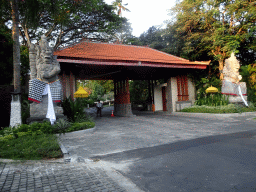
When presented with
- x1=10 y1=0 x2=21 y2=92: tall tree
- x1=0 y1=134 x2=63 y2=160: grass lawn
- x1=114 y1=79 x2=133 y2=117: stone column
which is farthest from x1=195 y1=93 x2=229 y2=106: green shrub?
x1=10 y1=0 x2=21 y2=92: tall tree

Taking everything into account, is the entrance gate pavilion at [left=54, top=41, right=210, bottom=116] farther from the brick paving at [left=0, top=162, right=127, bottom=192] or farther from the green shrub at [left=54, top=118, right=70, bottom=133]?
the brick paving at [left=0, top=162, right=127, bottom=192]

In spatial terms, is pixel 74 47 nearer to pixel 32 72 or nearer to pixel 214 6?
pixel 32 72

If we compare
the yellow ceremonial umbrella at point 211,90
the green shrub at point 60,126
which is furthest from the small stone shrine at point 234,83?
the green shrub at point 60,126

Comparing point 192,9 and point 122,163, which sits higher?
point 192,9

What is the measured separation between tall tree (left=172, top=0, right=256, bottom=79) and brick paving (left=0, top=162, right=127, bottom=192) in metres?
14.6

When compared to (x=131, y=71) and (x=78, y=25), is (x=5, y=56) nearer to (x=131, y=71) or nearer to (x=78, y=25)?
(x=78, y=25)

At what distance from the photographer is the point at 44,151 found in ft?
16.6

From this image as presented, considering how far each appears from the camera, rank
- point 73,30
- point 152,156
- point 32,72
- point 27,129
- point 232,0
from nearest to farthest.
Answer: point 152,156 → point 27,129 → point 32,72 → point 232,0 → point 73,30

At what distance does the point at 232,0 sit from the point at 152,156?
→ 50.8ft

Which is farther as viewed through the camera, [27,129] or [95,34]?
[95,34]

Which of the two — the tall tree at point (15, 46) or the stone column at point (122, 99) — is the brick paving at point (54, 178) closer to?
the tall tree at point (15, 46)

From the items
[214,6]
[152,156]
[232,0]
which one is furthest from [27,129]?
[232,0]

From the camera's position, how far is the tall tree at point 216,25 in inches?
570

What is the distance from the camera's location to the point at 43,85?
28.2 feet
